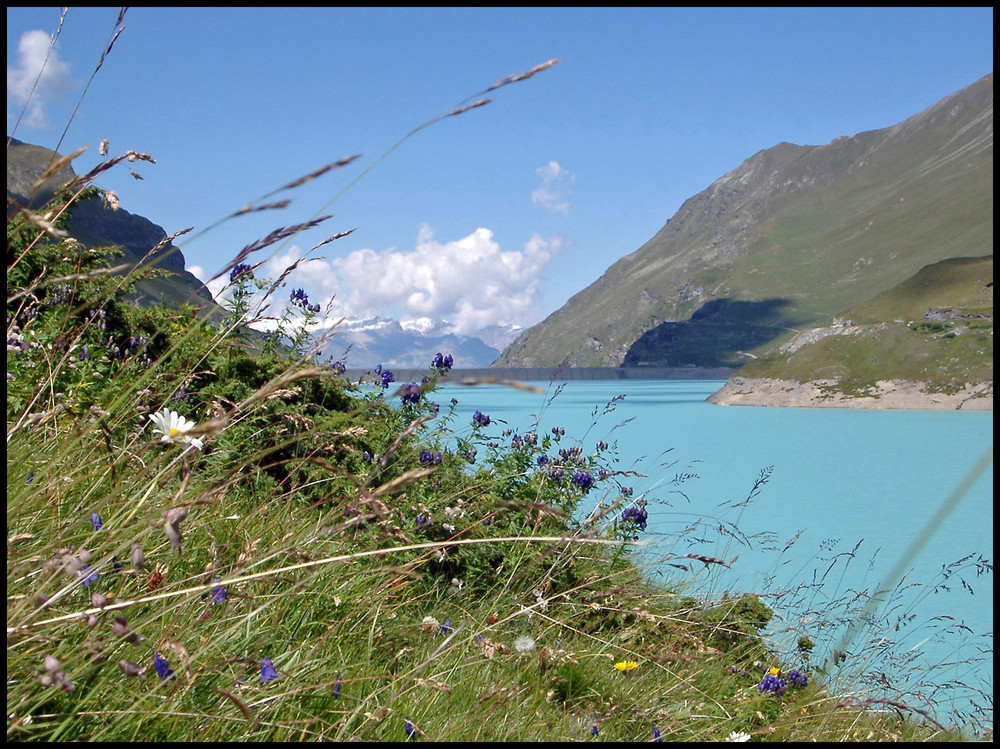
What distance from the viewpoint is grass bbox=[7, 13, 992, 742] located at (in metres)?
1.53

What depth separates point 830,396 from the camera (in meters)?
72.3

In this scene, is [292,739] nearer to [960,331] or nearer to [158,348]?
[158,348]

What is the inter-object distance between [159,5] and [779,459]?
3500cm

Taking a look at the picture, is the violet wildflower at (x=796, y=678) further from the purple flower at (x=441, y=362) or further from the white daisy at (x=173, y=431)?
the white daisy at (x=173, y=431)

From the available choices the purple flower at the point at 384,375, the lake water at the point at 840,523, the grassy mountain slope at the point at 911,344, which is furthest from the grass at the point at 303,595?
the grassy mountain slope at the point at 911,344

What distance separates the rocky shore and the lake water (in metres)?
3.73

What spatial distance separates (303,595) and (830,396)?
256ft

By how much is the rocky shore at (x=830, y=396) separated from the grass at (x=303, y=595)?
64.3m

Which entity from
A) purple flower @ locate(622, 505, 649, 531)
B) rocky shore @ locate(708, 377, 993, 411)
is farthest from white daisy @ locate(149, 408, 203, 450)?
rocky shore @ locate(708, 377, 993, 411)

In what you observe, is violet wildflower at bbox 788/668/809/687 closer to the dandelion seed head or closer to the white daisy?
the dandelion seed head

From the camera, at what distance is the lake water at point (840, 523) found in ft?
12.4

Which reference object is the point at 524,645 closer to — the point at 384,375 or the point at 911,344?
the point at 384,375

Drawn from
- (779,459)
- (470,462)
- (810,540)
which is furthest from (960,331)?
(470,462)

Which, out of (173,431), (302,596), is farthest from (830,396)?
(173,431)
